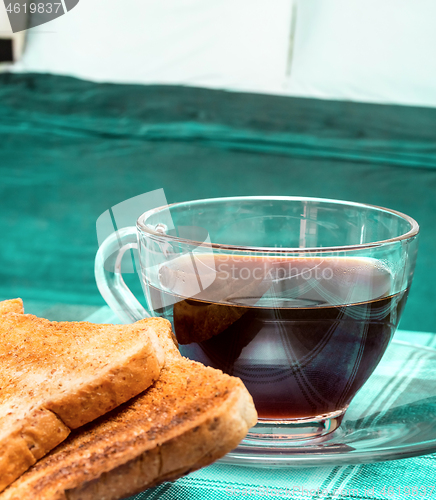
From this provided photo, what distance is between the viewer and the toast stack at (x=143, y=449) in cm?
30

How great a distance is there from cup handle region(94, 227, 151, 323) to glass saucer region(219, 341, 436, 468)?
21 centimetres

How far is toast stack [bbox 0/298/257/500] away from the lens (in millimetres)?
304

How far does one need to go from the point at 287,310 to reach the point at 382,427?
147 mm

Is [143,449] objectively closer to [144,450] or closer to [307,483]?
[144,450]

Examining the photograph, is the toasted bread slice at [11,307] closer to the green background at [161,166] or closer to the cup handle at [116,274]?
the cup handle at [116,274]

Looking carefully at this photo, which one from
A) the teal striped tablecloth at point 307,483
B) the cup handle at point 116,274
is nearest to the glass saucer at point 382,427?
the teal striped tablecloth at point 307,483

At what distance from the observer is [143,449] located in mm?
310

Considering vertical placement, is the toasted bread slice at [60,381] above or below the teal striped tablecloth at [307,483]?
above

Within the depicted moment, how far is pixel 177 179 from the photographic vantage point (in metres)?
1.51

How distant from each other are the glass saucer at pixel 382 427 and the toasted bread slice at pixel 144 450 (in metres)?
0.06

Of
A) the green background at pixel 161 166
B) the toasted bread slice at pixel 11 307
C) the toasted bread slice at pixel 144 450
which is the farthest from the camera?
the green background at pixel 161 166

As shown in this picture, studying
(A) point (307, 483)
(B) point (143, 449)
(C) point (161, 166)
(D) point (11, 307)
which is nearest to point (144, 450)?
(B) point (143, 449)

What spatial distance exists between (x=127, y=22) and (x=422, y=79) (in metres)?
1.33

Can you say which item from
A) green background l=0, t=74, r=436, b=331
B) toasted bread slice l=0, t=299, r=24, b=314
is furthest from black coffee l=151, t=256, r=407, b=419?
green background l=0, t=74, r=436, b=331
